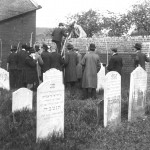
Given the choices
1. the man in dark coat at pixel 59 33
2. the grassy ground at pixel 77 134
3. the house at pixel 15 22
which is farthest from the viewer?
the house at pixel 15 22

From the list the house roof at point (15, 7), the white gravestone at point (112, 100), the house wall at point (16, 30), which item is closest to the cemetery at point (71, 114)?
the white gravestone at point (112, 100)

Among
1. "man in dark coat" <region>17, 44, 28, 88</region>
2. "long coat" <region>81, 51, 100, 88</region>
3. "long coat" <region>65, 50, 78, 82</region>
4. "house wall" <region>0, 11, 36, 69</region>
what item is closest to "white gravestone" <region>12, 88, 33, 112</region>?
"long coat" <region>81, 51, 100, 88</region>

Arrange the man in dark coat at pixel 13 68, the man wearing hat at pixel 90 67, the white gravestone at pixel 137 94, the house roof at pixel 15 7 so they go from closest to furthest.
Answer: the white gravestone at pixel 137 94, the man wearing hat at pixel 90 67, the man in dark coat at pixel 13 68, the house roof at pixel 15 7

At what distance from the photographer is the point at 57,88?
662 cm

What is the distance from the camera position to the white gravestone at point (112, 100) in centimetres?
768

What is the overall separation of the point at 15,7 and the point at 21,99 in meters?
15.5

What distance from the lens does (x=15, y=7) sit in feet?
75.0

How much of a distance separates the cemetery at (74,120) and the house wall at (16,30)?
1259 cm

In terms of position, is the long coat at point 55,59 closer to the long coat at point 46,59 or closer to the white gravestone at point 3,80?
the long coat at point 46,59

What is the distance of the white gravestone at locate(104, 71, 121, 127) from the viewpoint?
7.68 metres

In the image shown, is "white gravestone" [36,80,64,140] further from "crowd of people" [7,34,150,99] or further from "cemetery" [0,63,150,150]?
"crowd of people" [7,34,150,99]

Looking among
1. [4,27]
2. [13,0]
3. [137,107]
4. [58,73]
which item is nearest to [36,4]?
[13,0]

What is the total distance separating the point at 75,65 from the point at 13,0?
1236cm

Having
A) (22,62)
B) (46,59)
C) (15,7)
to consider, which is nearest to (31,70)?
(46,59)
